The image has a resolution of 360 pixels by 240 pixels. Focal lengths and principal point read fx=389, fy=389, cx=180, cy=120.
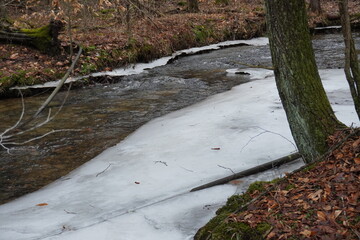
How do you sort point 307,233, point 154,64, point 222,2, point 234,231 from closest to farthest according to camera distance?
point 307,233 → point 234,231 → point 154,64 → point 222,2

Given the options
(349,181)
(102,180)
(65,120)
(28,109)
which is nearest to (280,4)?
(349,181)

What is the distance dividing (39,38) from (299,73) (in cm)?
1098

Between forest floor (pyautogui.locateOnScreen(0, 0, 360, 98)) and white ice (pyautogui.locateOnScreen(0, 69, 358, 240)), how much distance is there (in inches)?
208

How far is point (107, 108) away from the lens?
9.48 metres

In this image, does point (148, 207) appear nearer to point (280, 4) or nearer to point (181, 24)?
point (280, 4)

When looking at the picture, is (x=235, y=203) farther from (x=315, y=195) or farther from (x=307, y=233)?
(x=307, y=233)

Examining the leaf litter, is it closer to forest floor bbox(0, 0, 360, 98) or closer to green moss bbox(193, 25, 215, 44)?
forest floor bbox(0, 0, 360, 98)

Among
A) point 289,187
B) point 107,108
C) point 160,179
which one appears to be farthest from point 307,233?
point 107,108

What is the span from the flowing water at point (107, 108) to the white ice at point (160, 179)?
1.55 ft

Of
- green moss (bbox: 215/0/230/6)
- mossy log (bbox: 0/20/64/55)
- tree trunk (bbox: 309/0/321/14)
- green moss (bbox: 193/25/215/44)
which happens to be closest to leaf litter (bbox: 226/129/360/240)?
mossy log (bbox: 0/20/64/55)

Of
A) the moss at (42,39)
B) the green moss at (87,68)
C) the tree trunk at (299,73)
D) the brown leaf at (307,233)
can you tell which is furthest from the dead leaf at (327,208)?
the moss at (42,39)

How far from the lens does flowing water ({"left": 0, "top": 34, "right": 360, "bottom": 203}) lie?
609 centimetres

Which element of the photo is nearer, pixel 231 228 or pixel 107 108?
pixel 231 228

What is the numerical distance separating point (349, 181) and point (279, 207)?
626mm
